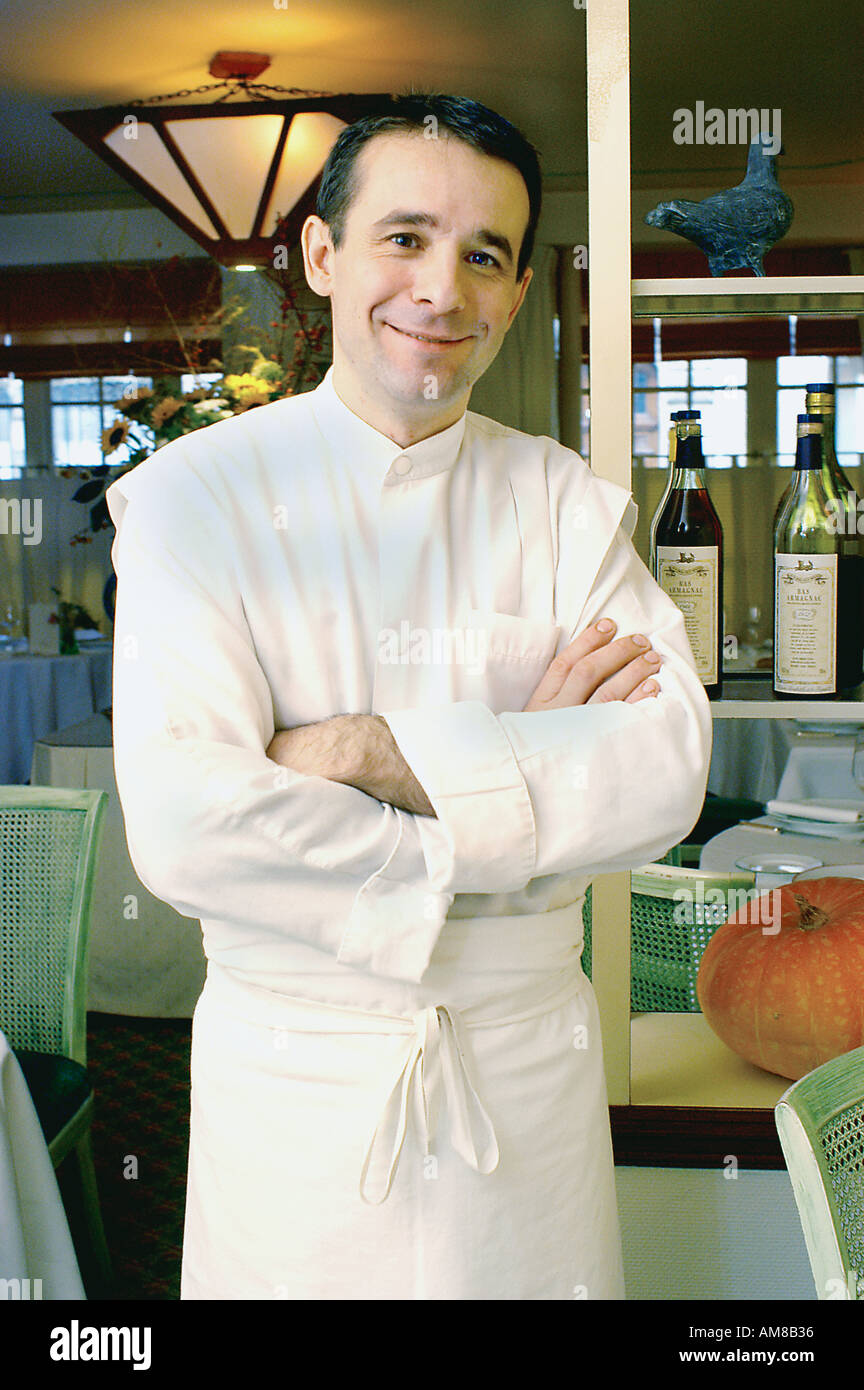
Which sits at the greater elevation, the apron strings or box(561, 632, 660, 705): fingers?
box(561, 632, 660, 705): fingers

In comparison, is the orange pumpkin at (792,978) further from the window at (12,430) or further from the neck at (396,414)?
the window at (12,430)

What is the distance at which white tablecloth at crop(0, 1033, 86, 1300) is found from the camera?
1521 millimetres

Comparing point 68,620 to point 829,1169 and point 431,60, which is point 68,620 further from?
point 829,1169

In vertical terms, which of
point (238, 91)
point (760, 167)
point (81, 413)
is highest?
point (238, 91)

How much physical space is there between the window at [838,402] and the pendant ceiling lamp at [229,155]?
209 centimetres

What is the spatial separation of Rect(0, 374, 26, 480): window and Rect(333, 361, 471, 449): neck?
3500 mm

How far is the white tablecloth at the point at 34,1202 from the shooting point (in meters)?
1.52

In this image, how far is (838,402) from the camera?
491cm

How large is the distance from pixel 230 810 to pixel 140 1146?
6.57ft

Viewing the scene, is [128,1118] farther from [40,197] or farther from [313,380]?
[40,197]

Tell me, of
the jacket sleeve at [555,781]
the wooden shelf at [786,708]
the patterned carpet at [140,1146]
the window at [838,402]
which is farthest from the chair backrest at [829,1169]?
the window at [838,402]

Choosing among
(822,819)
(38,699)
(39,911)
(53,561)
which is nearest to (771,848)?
(822,819)

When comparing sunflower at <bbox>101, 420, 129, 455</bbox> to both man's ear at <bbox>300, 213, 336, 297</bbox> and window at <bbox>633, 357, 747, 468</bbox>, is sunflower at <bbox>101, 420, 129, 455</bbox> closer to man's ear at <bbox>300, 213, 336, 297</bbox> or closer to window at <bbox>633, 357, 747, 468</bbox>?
man's ear at <bbox>300, 213, 336, 297</bbox>

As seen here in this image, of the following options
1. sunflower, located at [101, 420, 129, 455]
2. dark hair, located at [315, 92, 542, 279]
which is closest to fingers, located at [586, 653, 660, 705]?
dark hair, located at [315, 92, 542, 279]
